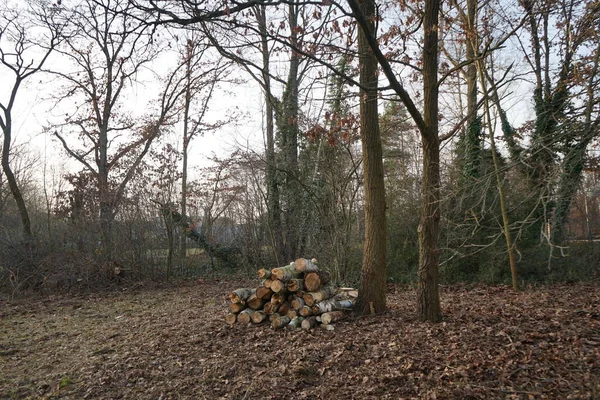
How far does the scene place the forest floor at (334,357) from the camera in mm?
3816

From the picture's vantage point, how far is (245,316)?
20.7 feet

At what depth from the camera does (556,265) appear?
9977mm

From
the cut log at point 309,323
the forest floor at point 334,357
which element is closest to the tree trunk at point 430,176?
the forest floor at point 334,357

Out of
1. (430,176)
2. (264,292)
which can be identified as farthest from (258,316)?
(430,176)

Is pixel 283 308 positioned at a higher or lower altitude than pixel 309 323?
higher

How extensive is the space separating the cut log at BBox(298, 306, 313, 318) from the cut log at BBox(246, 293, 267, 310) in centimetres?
61

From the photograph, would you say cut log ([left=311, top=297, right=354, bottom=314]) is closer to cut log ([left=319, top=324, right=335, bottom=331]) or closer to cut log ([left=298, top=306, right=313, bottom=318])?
cut log ([left=298, top=306, right=313, bottom=318])

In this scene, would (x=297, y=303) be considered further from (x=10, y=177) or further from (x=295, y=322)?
(x=10, y=177)

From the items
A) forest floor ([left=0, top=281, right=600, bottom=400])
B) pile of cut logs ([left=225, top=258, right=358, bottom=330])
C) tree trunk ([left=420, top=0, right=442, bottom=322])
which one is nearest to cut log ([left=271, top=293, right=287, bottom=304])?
pile of cut logs ([left=225, top=258, right=358, bottom=330])

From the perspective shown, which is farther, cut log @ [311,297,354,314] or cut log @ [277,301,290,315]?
cut log @ [277,301,290,315]

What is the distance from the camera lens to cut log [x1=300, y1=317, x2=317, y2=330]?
588cm

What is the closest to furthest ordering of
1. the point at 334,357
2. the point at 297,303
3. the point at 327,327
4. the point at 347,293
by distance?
the point at 334,357 → the point at 327,327 → the point at 297,303 → the point at 347,293

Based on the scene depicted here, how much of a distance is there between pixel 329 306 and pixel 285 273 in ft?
2.50

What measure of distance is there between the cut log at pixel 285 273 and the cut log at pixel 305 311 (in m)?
0.47
